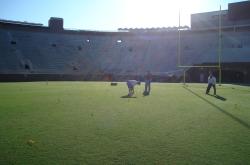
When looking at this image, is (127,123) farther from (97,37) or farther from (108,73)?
(97,37)

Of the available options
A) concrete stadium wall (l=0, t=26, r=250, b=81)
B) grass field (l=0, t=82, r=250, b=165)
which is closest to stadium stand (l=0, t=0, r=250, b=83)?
concrete stadium wall (l=0, t=26, r=250, b=81)

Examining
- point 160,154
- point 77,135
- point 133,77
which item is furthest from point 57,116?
point 133,77

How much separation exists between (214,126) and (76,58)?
5282 centimetres

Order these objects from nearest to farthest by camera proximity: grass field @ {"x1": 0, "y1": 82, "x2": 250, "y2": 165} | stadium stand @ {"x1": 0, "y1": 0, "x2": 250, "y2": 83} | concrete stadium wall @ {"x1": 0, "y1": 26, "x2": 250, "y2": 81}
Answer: grass field @ {"x1": 0, "y1": 82, "x2": 250, "y2": 165} < stadium stand @ {"x1": 0, "y1": 0, "x2": 250, "y2": 83} < concrete stadium wall @ {"x1": 0, "y1": 26, "x2": 250, "y2": 81}

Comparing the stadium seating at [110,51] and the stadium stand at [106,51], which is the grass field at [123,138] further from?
the stadium seating at [110,51]

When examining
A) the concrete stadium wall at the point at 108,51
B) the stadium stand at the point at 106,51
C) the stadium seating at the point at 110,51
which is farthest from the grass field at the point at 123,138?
the stadium seating at the point at 110,51

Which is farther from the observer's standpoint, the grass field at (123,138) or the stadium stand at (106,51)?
the stadium stand at (106,51)

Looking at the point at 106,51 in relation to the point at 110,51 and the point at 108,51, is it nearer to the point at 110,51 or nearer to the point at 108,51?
the point at 108,51

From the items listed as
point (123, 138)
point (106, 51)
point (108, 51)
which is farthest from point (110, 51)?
point (123, 138)

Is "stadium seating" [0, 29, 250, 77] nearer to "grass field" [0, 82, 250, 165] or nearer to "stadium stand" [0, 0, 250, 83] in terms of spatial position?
"stadium stand" [0, 0, 250, 83]

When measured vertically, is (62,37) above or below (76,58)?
above

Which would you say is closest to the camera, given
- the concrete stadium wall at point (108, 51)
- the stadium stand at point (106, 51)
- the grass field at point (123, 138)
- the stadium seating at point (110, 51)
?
the grass field at point (123, 138)

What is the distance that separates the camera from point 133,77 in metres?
55.2

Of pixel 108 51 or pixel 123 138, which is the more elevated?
pixel 108 51
